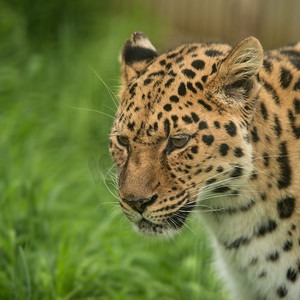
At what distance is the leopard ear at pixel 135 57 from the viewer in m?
5.08

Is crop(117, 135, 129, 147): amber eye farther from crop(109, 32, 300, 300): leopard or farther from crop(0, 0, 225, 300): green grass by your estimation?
crop(0, 0, 225, 300): green grass

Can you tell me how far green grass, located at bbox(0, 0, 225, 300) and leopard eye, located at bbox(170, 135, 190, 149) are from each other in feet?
2.50

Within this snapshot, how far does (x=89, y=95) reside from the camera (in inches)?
369

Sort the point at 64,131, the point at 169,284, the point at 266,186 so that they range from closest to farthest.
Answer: the point at 266,186
the point at 169,284
the point at 64,131

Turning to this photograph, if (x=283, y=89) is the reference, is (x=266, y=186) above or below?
below

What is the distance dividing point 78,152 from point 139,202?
4.44m

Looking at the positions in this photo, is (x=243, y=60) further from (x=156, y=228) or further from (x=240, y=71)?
(x=156, y=228)

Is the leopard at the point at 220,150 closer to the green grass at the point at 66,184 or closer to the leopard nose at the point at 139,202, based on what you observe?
the leopard nose at the point at 139,202

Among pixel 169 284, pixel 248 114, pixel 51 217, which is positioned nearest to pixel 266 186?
pixel 248 114

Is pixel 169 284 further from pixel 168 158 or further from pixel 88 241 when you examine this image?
pixel 168 158

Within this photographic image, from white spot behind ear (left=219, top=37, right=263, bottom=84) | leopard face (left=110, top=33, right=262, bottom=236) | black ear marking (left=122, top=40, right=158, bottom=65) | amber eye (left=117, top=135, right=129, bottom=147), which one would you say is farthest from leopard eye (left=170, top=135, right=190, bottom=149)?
black ear marking (left=122, top=40, right=158, bottom=65)

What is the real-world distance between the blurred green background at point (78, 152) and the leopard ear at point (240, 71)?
0.87 m

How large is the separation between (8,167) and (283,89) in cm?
317

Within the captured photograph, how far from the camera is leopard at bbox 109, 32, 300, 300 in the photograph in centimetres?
450
